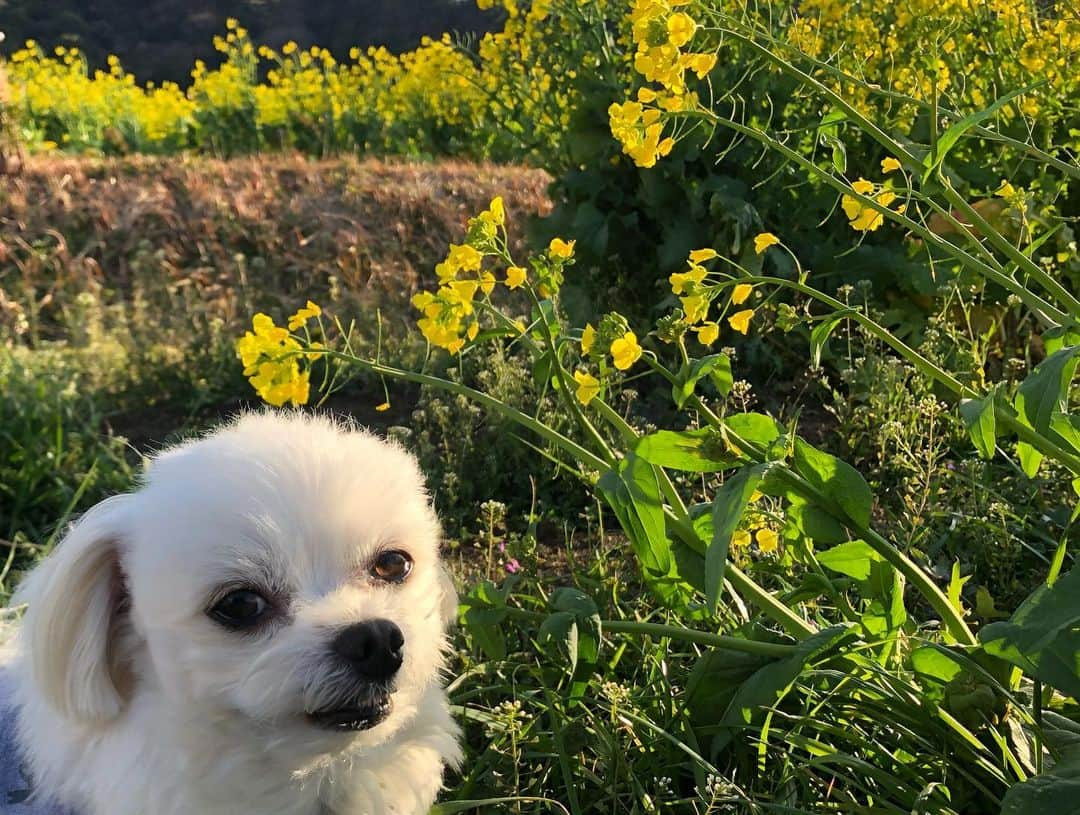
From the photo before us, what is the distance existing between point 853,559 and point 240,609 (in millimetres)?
1088

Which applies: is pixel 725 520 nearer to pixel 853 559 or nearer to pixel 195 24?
pixel 853 559

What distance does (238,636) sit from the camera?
64.3 inches

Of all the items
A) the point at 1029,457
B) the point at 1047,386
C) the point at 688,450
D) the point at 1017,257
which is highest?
the point at 1017,257

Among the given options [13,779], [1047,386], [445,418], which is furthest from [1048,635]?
[445,418]

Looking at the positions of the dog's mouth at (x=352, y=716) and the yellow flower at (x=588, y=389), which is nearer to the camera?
the dog's mouth at (x=352, y=716)

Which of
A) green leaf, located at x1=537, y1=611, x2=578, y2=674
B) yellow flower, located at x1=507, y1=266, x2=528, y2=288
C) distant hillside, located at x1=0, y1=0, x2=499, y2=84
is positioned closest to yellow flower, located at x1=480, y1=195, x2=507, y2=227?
yellow flower, located at x1=507, y1=266, x2=528, y2=288

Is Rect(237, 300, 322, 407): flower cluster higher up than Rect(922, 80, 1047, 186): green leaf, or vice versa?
Rect(922, 80, 1047, 186): green leaf

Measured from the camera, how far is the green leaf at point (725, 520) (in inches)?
59.1

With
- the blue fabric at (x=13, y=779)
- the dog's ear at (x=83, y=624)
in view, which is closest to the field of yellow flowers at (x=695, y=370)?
the dog's ear at (x=83, y=624)

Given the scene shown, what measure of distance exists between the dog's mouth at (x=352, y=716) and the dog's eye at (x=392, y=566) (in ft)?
0.76

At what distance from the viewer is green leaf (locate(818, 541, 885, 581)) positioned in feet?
6.15

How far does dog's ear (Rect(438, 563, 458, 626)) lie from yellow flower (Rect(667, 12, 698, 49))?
106 centimetres

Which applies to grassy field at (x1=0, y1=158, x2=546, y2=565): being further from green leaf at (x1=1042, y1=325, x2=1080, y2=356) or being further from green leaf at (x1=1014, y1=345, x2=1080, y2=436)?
green leaf at (x1=1014, y1=345, x2=1080, y2=436)

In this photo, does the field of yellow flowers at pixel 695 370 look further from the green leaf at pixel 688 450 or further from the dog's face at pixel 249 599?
the dog's face at pixel 249 599
